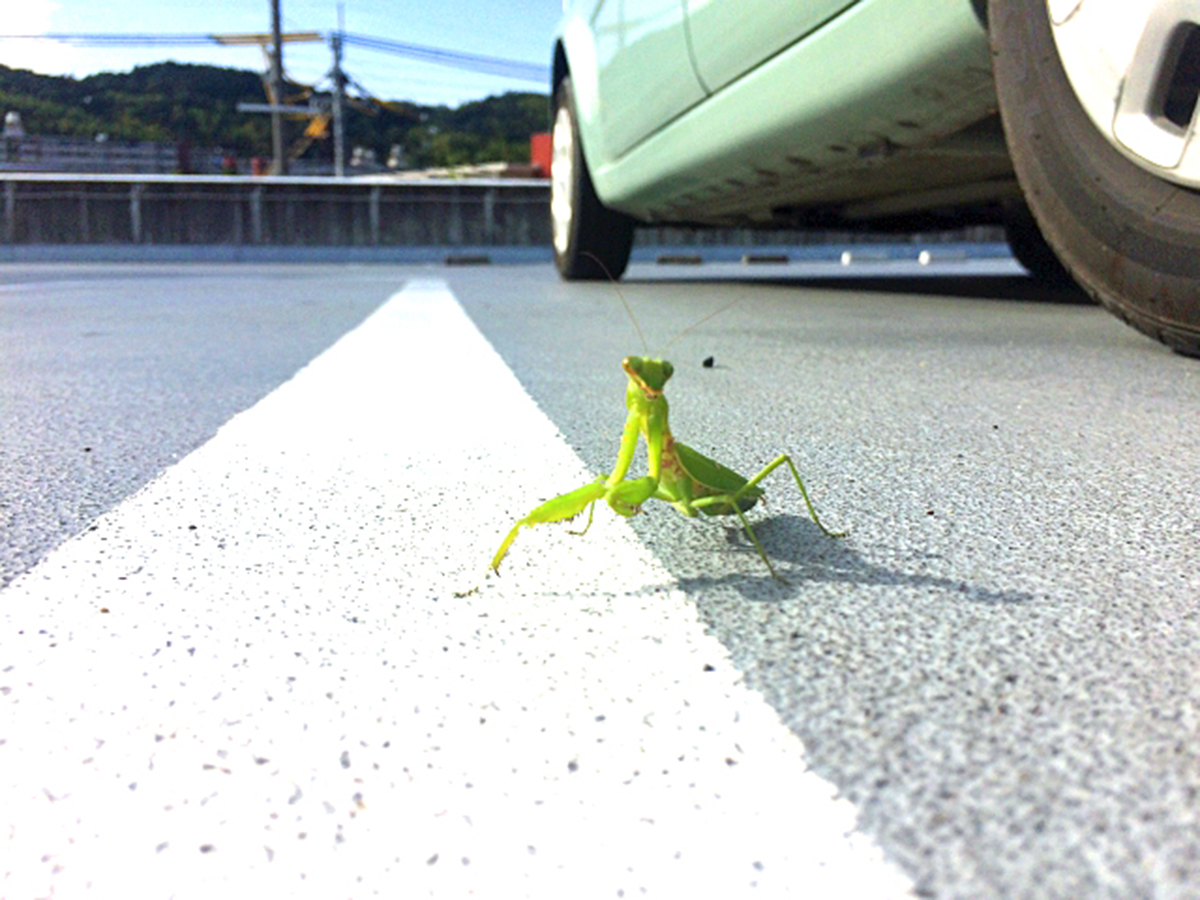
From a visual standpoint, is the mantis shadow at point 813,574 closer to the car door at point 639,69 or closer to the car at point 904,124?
the car at point 904,124

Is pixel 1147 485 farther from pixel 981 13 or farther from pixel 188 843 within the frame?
pixel 981 13

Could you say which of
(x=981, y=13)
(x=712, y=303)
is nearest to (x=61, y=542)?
(x=981, y=13)

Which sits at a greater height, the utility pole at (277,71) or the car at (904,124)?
the utility pole at (277,71)

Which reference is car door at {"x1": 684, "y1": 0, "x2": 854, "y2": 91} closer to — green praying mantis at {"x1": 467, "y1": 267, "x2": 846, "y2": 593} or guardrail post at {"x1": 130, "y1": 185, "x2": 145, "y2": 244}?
green praying mantis at {"x1": 467, "y1": 267, "x2": 846, "y2": 593}

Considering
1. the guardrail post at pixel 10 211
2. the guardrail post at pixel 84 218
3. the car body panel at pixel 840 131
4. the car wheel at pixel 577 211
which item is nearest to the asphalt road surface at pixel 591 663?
the car body panel at pixel 840 131

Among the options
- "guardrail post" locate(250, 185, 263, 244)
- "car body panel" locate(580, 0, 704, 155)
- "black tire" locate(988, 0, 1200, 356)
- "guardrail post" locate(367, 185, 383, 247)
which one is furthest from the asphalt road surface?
"guardrail post" locate(250, 185, 263, 244)

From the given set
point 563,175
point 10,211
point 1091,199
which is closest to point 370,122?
point 10,211
